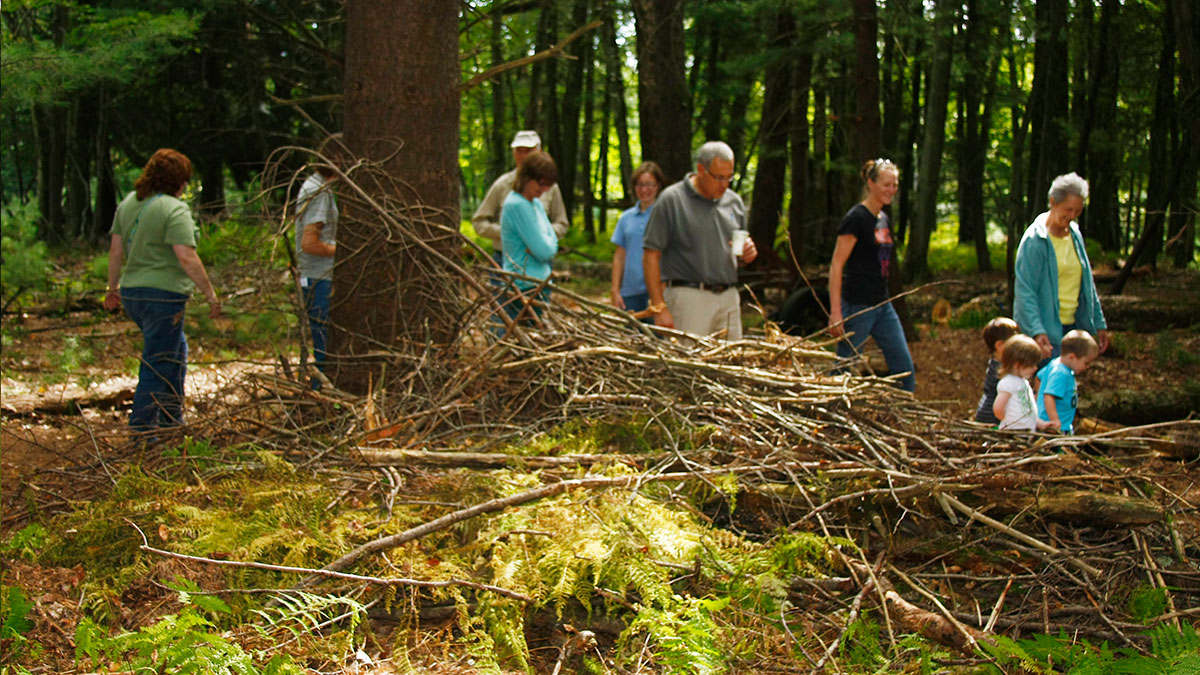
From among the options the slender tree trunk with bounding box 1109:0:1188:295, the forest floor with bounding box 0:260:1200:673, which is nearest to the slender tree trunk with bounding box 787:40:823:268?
the forest floor with bounding box 0:260:1200:673

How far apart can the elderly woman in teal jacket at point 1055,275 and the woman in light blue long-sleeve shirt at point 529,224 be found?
299 centimetres

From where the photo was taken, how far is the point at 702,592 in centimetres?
345

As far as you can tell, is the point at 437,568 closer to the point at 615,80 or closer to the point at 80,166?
the point at 615,80

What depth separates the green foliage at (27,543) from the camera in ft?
12.2

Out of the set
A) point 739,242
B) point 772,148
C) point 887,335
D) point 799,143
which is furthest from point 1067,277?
point 799,143

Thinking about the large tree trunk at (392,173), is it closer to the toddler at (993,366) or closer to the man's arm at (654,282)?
the man's arm at (654,282)

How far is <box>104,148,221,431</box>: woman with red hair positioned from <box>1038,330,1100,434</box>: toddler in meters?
4.92

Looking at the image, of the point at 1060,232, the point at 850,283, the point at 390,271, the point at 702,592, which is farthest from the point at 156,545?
the point at 1060,232

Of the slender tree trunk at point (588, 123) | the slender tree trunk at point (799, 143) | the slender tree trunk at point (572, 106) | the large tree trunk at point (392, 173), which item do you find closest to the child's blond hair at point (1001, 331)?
the large tree trunk at point (392, 173)

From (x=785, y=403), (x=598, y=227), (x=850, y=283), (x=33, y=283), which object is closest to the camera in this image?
(x=785, y=403)

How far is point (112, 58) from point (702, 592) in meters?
9.16

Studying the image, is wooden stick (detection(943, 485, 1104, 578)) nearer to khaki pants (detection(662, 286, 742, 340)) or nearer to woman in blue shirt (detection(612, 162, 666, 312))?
khaki pants (detection(662, 286, 742, 340))

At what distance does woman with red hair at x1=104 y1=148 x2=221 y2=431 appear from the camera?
19.0ft

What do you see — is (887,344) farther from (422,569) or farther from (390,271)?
(422,569)
